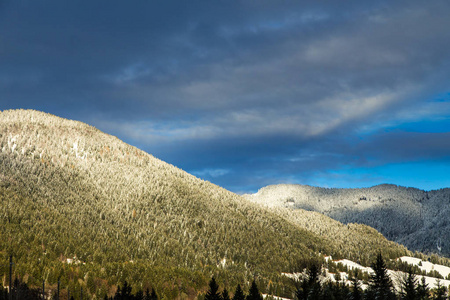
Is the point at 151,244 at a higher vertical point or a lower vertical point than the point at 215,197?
lower

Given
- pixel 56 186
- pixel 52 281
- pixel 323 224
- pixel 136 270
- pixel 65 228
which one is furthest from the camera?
pixel 323 224

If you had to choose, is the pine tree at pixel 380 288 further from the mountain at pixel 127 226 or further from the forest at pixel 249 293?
the mountain at pixel 127 226

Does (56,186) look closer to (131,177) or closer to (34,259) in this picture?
(131,177)

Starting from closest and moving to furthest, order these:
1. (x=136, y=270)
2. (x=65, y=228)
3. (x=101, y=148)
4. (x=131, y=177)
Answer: (x=136, y=270) < (x=65, y=228) < (x=131, y=177) < (x=101, y=148)

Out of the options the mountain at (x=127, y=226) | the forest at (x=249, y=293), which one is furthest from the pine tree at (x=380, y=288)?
the mountain at (x=127, y=226)

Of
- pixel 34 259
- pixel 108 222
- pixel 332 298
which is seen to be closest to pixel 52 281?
pixel 34 259

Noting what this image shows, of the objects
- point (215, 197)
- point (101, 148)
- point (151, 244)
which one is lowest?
point (151, 244)

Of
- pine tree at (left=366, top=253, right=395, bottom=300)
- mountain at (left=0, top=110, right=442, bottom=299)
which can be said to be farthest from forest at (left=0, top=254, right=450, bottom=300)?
mountain at (left=0, top=110, right=442, bottom=299)

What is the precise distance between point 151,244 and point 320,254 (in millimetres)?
68310

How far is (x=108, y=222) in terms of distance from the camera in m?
106

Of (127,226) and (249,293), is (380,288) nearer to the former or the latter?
(249,293)

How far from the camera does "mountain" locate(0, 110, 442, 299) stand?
224ft

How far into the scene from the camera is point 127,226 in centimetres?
10700

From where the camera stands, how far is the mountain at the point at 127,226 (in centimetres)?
6812
